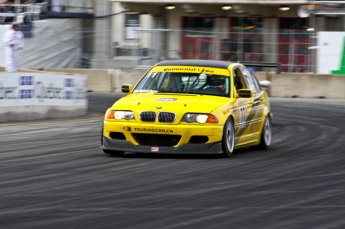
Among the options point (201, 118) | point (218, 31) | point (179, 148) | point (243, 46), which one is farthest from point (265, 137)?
point (218, 31)

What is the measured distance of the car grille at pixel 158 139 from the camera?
1198 centimetres

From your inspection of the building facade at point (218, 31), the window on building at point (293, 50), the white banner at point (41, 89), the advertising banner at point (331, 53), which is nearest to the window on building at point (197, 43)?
the building facade at point (218, 31)

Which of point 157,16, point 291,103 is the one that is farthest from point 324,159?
point 157,16

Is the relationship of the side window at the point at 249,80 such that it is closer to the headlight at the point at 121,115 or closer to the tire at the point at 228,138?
the tire at the point at 228,138

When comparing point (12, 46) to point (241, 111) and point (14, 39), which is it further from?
point (241, 111)

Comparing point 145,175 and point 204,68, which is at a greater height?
point 204,68

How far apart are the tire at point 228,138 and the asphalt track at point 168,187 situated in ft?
0.47

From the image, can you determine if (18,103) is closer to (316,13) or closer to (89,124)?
(89,124)

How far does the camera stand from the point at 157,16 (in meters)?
38.3

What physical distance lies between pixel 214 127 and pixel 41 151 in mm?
2765

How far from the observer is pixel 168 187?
9375 millimetres

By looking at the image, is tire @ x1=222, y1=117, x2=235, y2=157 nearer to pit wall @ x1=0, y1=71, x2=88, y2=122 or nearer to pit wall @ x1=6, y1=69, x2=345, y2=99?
pit wall @ x1=0, y1=71, x2=88, y2=122

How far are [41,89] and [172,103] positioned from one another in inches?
308

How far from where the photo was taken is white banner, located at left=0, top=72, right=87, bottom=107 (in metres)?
18.6
